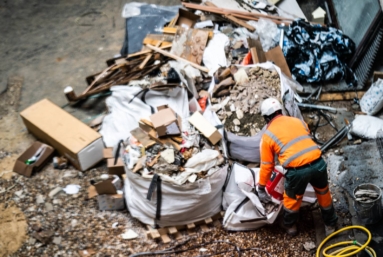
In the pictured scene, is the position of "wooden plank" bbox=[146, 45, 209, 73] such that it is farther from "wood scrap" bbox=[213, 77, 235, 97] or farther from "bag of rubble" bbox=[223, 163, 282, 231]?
"bag of rubble" bbox=[223, 163, 282, 231]

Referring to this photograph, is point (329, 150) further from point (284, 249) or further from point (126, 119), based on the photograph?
point (126, 119)

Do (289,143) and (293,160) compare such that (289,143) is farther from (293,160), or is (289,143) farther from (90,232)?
(90,232)

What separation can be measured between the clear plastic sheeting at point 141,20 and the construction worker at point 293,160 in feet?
11.0

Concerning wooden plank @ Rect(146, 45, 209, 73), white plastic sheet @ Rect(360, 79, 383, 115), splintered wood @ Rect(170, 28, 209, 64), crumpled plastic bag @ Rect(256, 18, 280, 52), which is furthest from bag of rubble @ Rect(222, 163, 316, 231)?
crumpled plastic bag @ Rect(256, 18, 280, 52)

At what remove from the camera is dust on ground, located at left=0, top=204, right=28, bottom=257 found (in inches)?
195

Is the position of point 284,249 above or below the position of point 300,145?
below

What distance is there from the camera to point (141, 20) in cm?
772

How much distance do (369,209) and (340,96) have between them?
2.29 meters

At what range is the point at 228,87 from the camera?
19.4 ft

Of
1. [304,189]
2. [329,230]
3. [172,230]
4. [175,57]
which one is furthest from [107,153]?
[329,230]

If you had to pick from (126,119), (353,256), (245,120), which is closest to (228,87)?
(245,120)

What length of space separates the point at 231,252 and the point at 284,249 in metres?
0.57

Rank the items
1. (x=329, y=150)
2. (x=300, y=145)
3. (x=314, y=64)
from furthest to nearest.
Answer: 1. (x=314, y=64)
2. (x=329, y=150)
3. (x=300, y=145)

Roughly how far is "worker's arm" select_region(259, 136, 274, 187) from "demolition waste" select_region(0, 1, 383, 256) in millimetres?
197
